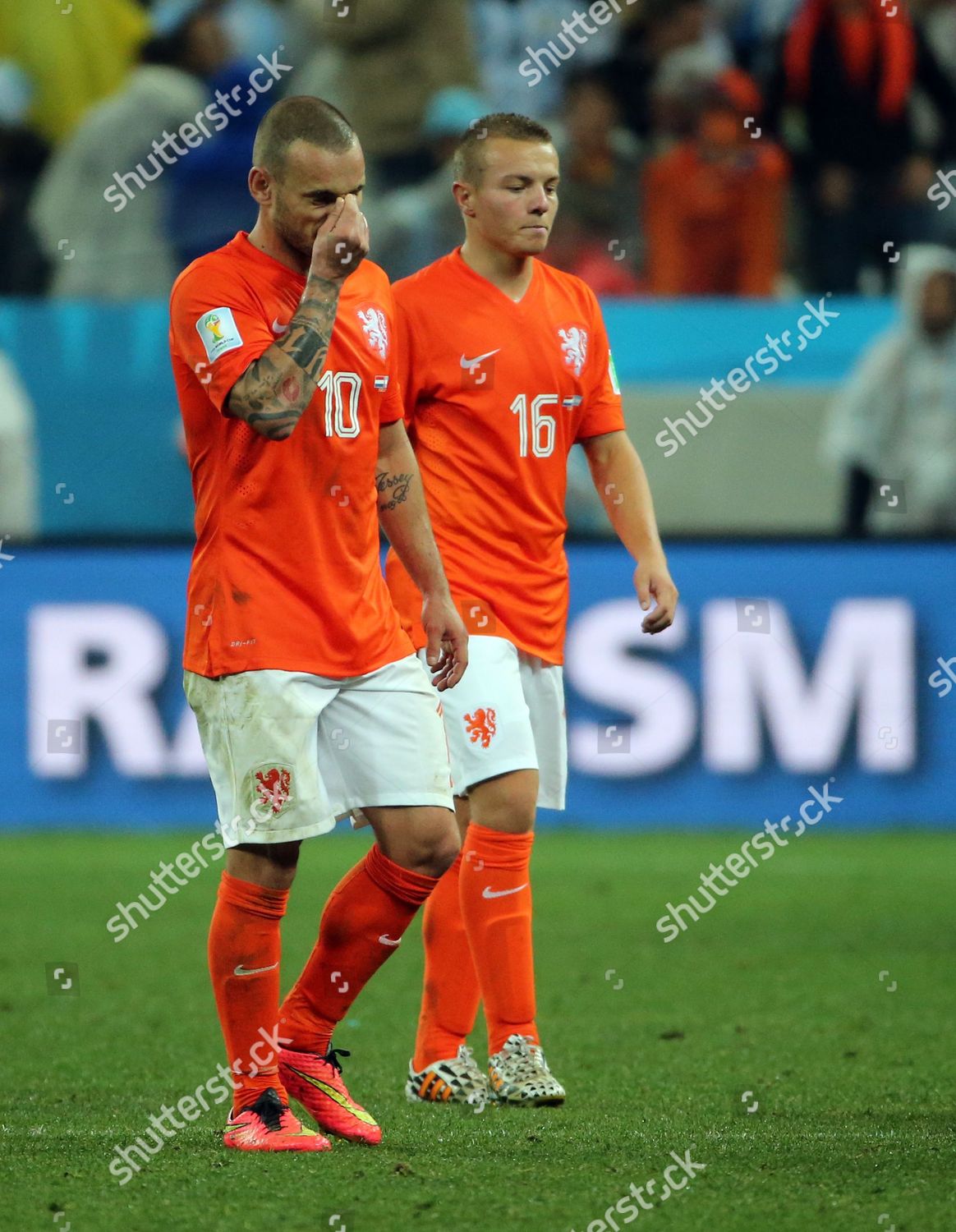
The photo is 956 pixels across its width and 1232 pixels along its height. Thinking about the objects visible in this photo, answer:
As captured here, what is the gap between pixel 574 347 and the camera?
483 centimetres

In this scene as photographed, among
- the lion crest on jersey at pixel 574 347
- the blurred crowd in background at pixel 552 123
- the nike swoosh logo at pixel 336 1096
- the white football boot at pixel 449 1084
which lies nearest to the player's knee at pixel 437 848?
the nike swoosh logo at pixel 336 1096

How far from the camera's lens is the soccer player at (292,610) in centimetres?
371

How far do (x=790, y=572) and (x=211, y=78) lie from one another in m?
3.95

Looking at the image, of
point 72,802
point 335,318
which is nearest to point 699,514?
point 72,802

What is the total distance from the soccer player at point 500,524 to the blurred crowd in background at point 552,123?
5.35 meters

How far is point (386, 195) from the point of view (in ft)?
33.8

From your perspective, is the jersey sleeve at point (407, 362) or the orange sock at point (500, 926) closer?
the orange sock at point (500, 926)

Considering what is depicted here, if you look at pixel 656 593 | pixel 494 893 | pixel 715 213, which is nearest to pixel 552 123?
pixel 715 213

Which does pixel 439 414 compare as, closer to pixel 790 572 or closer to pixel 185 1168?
pixel 185 1168

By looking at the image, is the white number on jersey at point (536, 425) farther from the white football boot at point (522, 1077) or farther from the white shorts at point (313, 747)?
the white football boot at point (522, 1077)

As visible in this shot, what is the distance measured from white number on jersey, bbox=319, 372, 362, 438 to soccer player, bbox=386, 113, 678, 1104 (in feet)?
2.68

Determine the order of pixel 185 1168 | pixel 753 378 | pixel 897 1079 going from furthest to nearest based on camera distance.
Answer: pixel 753 378, pixel 897 1079, pixel 185 1168

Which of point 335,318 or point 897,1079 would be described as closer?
point 335,318

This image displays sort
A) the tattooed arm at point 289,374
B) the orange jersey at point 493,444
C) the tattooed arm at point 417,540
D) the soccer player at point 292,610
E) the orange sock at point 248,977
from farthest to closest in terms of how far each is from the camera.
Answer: the orange jersey at point 493,444, the tattooed arm at point 417,540, the orange sock at point 248,977, the soccer player at point 292,610, the tattooed arm at point 289,374
